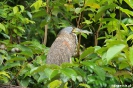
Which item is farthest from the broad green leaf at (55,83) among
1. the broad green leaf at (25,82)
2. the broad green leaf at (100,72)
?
the broad green leaf at (25,82)

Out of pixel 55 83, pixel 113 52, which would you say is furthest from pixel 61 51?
pixel 113 52

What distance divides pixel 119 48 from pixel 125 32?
2.01 ft

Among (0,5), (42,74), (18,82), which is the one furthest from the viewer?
(0,5)

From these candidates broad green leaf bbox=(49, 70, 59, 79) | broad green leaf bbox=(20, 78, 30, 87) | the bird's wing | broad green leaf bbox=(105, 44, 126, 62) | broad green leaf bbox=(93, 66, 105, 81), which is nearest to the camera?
broad green leaf bbox=(105, 44, 126, 62)

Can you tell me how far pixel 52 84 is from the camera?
3.09ft

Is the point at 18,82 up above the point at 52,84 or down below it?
below

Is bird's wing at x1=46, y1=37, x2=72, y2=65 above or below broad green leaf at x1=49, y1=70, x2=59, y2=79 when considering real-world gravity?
below

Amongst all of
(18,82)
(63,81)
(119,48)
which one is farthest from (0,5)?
(119,48)

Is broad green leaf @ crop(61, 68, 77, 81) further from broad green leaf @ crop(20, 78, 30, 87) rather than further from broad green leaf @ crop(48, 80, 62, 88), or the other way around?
broad green leaf @ crop(20, 78, 30, 87)

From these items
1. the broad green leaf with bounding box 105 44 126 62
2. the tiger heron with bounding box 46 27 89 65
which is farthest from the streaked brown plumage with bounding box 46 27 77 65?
the broad green leaf with bounding box 105 44 126 62

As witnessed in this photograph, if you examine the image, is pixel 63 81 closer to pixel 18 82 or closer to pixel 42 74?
pixel 42 74

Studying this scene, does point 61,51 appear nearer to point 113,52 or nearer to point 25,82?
point 25,82

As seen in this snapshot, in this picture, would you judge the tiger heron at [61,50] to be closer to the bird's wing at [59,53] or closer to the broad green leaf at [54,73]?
the bird's wing at [59,53]

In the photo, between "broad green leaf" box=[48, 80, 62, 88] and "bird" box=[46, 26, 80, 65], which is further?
"bird" box=[46, 26, 80, 65]
